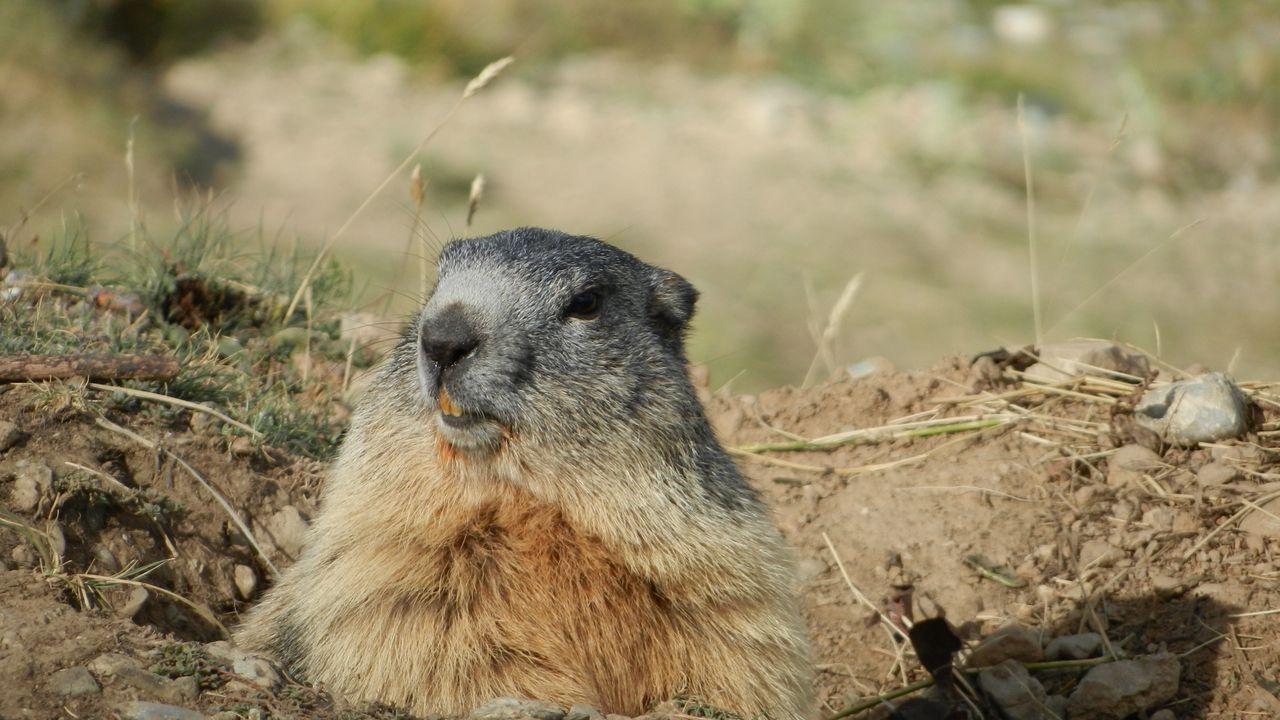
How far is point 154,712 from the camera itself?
2.45 m

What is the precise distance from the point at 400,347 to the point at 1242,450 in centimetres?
288

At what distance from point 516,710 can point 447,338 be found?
0.87 m

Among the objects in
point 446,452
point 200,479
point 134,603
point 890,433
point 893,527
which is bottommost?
point 893,527

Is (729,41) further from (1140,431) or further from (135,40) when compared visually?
(1140,431)

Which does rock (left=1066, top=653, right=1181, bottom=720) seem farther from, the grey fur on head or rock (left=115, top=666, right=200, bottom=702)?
rock (left=115, top=666, right=200, bottom=702)

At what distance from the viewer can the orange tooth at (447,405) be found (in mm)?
3037

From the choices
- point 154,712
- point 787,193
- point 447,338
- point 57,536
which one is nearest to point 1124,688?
point 447,338

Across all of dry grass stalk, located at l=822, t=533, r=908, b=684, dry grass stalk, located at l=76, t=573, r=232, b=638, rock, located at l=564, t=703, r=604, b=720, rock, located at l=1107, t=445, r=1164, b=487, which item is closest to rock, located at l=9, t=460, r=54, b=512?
dry grass stalk, located at l=76, t=573, r=232, b=638

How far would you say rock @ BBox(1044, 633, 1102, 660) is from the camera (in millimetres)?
4023

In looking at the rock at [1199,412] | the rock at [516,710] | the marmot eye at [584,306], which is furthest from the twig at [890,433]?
the rock at [516,710]

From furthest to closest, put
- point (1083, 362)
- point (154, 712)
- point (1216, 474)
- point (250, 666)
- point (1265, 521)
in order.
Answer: point (1083, 362), point (1216, 474), point (1265, 521), point (250, 666), point (154, 712)

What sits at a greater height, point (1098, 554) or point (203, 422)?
point (203, 422)

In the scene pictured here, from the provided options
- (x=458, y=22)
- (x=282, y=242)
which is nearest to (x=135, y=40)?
(x=458, y=22)

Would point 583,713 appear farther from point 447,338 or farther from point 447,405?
point 447,338
